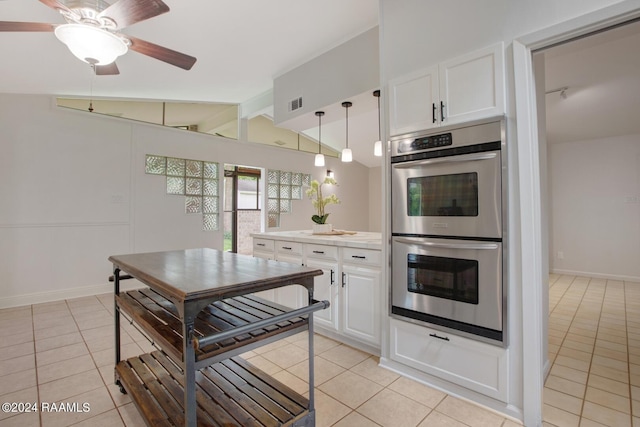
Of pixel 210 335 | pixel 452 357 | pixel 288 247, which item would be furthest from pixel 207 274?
pixel 288 247

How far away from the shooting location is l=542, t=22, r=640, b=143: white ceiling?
2.59 metres

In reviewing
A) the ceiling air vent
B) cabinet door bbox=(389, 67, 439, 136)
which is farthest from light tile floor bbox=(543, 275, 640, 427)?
the ceiling air vent

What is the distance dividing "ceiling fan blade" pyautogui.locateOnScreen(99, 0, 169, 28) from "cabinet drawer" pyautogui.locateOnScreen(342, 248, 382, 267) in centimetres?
201

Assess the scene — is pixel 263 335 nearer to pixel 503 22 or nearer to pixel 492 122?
pixel 492 122

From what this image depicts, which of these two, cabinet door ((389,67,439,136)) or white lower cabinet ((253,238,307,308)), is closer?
cabinet door ((389,67,439,136))

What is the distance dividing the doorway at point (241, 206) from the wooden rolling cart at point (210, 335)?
144 inches

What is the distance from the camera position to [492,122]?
1.71 meters

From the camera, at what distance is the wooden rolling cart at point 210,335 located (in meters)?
1.15

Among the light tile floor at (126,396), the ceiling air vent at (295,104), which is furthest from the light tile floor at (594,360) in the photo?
the ceiling air vent at (295,104)

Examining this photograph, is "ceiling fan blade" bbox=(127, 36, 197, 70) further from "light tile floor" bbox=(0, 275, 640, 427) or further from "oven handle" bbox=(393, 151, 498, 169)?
"light tile floor" bbox=(0, 275, 640, 427)

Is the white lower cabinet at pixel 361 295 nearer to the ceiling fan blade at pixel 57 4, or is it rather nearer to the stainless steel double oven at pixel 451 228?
the stainless steel double oven at pixel 451 228

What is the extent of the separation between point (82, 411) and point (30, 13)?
2.84 meters

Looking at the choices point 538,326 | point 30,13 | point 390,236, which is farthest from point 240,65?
point 538,326

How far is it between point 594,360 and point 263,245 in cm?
306
